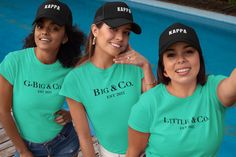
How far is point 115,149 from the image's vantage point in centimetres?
233

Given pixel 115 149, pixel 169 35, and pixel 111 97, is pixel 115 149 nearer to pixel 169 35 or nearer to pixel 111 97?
pixel 111 97

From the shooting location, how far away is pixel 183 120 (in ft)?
6.11

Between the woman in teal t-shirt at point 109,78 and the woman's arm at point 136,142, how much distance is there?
0.20 m

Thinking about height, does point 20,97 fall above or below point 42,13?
below

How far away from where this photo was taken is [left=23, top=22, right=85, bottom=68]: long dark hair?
2.39 metres

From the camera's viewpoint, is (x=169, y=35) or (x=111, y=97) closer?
(x=169, y=35)

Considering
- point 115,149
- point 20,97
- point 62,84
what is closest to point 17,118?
point 20,97

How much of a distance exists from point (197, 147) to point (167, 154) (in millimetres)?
162

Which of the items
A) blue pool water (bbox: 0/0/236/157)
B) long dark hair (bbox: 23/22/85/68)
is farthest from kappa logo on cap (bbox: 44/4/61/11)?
blue pool water (bbox: 0/0/236/157)

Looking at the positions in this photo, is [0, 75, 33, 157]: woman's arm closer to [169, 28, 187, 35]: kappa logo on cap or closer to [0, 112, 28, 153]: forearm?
[0, 112, 28, 153]: forearm

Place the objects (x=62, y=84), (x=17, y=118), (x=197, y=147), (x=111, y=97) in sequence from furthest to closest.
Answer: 1. (x=17, y=118)
2. (x=62, y=84)
3. (x=111, y=97)
4. (x=197, y=147)

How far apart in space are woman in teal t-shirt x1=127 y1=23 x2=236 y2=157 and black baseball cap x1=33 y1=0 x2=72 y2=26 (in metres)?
0.68

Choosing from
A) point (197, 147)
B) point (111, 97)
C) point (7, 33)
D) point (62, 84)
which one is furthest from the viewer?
point (7, 33)

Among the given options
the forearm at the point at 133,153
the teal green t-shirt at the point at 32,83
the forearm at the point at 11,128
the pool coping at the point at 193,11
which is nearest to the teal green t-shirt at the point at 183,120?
the forearm at the point at 133,153
